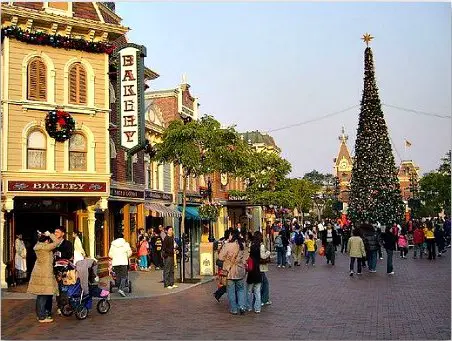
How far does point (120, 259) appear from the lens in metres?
15.9

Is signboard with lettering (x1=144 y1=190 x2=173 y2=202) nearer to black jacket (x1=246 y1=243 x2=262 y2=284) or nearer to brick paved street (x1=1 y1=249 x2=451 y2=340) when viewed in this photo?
brick paved street (x1=1 y1=249 x2=451 y2=340)

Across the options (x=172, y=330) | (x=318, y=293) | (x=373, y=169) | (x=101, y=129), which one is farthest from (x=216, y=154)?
(x=373, y=169)

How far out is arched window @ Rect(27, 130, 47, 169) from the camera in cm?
2025

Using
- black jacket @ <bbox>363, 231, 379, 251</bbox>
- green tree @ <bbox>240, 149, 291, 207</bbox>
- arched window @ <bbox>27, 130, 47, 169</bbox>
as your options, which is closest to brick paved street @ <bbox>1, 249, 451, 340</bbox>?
black jacket @ <bbox>363, 231, 379, 251</bbox>

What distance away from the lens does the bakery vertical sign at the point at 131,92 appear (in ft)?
73.3

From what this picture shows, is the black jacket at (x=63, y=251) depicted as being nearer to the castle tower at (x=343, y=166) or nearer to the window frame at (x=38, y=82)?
the window frame at (x=38, y=82)

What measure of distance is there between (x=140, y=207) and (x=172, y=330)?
1882 cm

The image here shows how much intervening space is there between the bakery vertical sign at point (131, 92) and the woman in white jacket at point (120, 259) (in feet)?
23.0

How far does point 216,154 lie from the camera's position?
2191cm

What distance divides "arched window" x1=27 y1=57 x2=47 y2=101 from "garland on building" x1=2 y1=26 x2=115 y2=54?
0.67m

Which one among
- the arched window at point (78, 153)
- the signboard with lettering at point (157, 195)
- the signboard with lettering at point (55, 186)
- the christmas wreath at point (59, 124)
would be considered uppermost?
the christmas wreath at point (59, 124)

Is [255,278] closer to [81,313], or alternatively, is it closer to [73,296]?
[81,313]

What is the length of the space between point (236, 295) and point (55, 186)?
9.70 metres

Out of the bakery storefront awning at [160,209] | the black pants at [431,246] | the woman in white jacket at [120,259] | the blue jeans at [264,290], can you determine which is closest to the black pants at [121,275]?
the woman in white jacket at [120,259]
